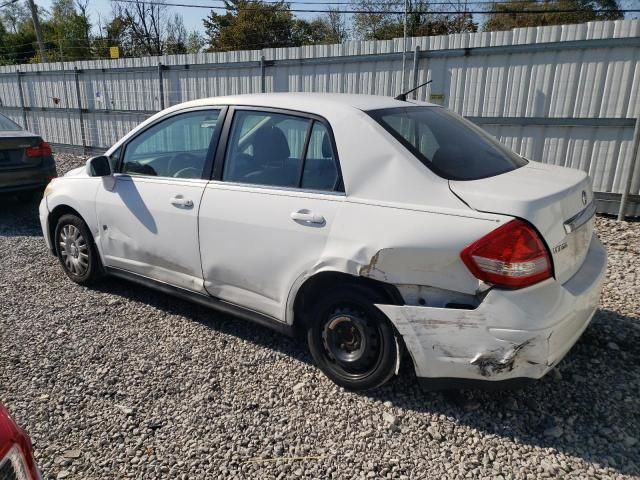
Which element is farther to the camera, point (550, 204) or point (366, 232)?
point (366, 232)

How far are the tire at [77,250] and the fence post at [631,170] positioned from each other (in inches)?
246

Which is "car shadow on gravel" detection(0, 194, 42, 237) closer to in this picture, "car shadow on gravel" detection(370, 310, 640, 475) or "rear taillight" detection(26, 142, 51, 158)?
"rear taillight" detection(26, 142, 51, 158)

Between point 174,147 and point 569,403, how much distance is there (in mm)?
3323

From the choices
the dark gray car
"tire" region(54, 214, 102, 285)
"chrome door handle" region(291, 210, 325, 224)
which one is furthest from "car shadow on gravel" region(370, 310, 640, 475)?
the dark gray car

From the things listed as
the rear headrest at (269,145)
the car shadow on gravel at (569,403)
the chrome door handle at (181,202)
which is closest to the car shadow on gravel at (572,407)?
the car shadow on gravel at (569,403)

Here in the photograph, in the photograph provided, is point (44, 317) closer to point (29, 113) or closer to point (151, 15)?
point (29, 113)

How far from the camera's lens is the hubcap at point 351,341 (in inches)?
110

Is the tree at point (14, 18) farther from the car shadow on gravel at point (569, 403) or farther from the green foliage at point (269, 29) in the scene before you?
the car shadow on gravel at point (569, 403)

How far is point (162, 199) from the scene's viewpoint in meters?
3.59

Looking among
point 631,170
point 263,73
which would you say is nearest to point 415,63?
point 263,73

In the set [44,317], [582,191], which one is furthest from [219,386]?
[582,191]

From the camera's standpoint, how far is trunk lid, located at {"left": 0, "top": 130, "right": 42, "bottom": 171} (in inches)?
269

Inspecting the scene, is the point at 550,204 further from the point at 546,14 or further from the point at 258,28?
the point at 258,28

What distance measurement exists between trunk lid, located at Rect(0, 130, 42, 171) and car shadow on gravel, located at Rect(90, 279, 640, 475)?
543cm
